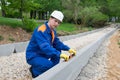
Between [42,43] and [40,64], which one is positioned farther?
[40,64]

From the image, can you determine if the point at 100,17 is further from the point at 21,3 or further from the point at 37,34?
the point at 37,34

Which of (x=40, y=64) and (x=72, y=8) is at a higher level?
(x=40, y=64)

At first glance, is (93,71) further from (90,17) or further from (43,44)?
(90,17)

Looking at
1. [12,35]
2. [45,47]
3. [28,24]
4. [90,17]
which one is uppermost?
[45,47]

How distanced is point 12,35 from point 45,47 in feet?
59.8

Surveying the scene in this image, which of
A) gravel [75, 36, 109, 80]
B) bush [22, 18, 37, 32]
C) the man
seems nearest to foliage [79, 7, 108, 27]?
bush [22, 18, 37, 32]

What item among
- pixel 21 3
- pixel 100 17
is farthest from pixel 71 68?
pixel 100 17

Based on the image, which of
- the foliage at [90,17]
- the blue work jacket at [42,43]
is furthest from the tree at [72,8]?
the blue work jacket at [42,43]

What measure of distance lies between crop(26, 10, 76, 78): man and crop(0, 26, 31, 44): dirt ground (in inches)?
583

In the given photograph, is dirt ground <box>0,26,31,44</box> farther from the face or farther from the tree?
the tree

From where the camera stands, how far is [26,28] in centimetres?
2834

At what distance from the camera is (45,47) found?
677 centimetres

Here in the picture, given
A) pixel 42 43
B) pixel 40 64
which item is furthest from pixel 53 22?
pixel 40 64

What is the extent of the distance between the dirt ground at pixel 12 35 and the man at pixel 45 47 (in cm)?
1480
